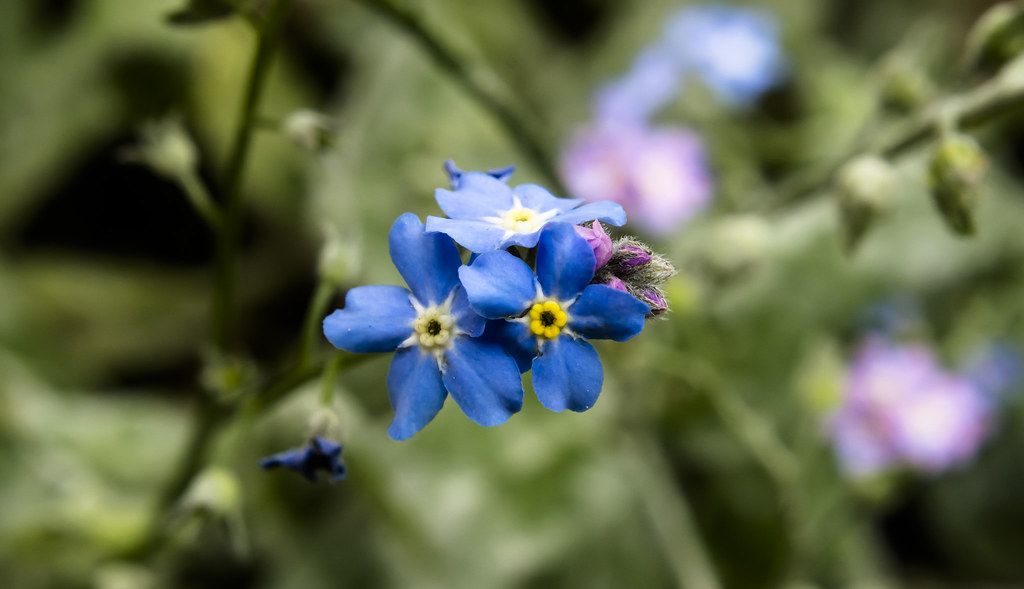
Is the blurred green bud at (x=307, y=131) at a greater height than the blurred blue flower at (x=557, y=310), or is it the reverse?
the blurred green bud at (x=307, y=131)

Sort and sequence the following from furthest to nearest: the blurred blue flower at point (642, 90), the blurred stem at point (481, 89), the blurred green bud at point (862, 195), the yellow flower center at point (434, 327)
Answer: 1. the blurred blue flower at point (642, 90)
2. the blurred stem at point (481, 89)
3. the blurred green bud at point (862, 195)
4. the yellow flower center at point (434, 327)

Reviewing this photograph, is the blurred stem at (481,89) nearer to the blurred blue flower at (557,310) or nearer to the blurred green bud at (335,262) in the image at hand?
the blurred green bud at (335,262)

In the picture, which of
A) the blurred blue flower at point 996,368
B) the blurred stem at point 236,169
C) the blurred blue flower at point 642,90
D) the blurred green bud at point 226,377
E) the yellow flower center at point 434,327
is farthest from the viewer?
the blurred blue flower at point 642,90

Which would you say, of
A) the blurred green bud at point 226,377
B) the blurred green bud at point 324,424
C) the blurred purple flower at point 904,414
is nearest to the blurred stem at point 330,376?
the blurred green bud at point 324,424

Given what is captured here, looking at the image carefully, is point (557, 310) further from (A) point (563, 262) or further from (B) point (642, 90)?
(B) point (642, 90)

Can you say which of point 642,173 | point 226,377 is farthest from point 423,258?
point 642,173

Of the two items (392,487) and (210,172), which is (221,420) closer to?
(392,487)

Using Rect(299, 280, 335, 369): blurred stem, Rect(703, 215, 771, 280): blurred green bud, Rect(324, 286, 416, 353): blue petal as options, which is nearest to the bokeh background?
Rect(703, 215, 771, 280): blurred green bud
